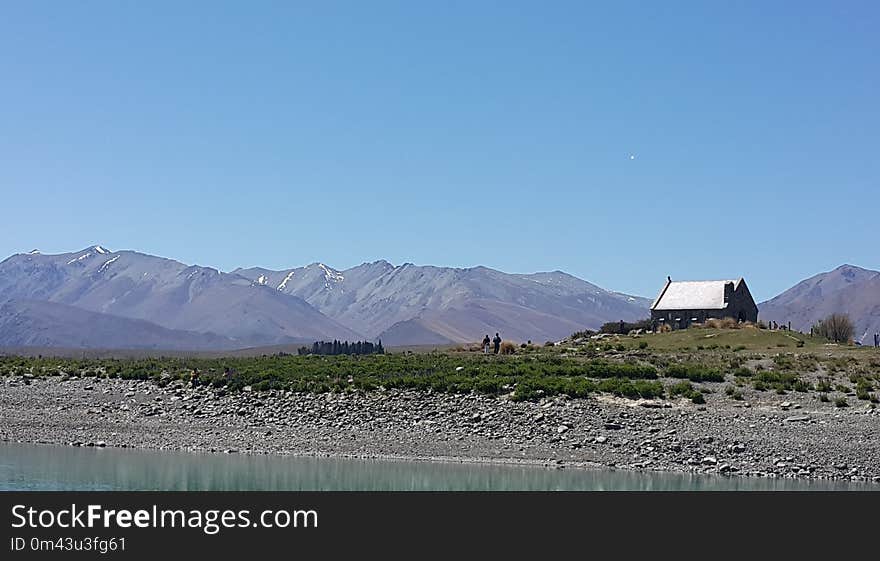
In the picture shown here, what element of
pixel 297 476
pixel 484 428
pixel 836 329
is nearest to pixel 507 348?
pixel 836 329

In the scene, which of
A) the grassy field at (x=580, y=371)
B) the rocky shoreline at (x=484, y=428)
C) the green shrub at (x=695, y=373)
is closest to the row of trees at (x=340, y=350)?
the grassy field at (x=580, y=371)

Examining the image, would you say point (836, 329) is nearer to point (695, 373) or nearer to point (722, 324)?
point (722, 324)

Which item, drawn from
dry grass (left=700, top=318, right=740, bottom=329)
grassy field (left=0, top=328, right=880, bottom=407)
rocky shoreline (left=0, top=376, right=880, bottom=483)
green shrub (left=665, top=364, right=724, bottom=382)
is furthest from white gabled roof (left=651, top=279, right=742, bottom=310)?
rocky shoreline (left=0, top=376, right=880, bottom=483)

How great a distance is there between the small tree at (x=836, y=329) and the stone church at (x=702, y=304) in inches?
247

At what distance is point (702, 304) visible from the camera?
9369cm

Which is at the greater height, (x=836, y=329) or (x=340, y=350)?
(x=836, y=329)

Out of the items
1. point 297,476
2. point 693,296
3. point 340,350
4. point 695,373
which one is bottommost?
point 297,476

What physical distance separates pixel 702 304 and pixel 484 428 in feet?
180

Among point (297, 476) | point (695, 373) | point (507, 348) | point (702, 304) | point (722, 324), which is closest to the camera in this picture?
point (297, 476)

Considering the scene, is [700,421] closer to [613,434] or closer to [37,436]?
[613,434]

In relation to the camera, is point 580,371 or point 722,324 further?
point 722,324

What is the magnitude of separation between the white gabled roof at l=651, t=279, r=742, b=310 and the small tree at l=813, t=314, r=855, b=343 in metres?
7.71

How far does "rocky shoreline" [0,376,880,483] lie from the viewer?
37.8 meters
